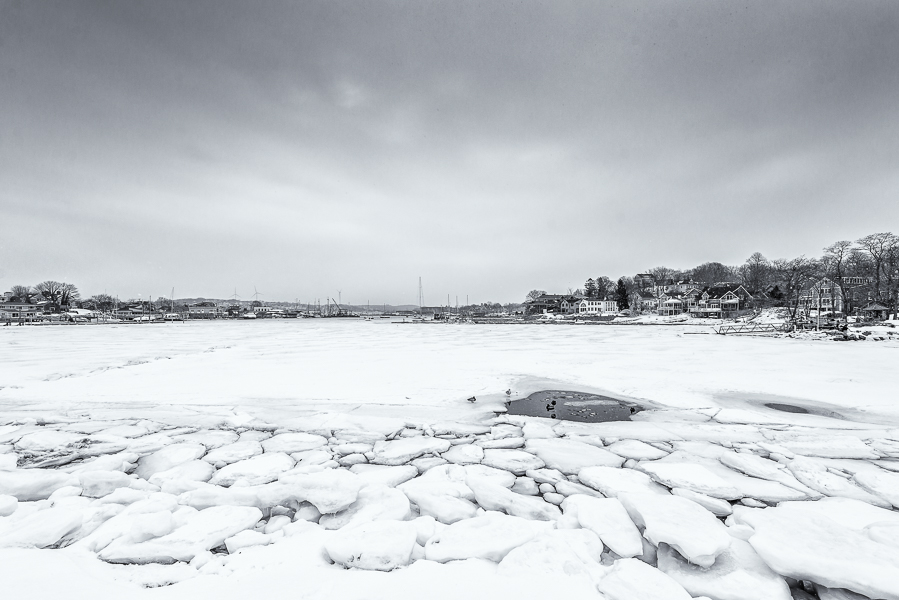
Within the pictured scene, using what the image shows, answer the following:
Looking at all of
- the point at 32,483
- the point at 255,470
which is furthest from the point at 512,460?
the point at 32,483

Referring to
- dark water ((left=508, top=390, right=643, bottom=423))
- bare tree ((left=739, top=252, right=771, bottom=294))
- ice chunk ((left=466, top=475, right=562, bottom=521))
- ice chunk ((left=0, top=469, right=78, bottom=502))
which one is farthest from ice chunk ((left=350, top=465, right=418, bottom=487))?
bare tree ((left=739, top=252, right=771, bottom=294))

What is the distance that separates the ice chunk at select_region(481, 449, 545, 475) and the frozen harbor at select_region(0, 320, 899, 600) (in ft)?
0.08

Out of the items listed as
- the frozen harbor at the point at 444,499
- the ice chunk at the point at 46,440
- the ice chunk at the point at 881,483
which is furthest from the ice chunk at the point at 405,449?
the ice chunk at the point at 881,483

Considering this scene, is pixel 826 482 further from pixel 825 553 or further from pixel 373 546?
pixel 373 546

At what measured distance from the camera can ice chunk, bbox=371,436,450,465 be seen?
3.22 meters

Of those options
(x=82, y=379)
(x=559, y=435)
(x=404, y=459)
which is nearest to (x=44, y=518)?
(x=404, y=459)

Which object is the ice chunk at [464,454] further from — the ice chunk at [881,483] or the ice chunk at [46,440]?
the ice chunk at [46,440]

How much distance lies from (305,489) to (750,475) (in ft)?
10.4

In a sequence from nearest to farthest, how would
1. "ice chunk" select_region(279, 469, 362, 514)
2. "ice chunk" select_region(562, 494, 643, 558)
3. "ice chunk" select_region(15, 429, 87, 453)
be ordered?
"ice chunk" select_region(562, 494, 643, 558)
"ice chunk" select_region(279, 469, 362, 514)
"ice chunk" select_region(15, 429, 87, 453)

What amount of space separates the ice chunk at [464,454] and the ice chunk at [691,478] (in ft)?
4.20

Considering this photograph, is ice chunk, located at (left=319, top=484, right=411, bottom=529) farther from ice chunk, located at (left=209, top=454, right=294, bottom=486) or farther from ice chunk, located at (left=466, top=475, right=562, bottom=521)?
ice chunk, located at (left=209, top=454, right=294, bottom=486)

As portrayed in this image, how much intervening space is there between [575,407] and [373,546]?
12.6 feet

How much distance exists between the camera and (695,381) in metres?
6.84

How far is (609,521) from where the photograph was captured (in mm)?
2180
